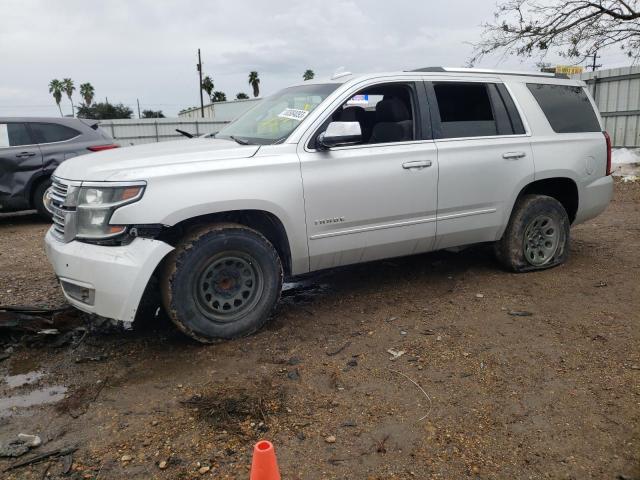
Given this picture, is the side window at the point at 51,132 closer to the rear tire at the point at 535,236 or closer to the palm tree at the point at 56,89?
the rear tire at the point at 535,236

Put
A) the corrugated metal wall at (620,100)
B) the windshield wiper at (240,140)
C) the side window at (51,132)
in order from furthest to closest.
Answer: the corrugated metal wall at (620,100)
the side window at (51,132)
the windshield wiper at (240,140)

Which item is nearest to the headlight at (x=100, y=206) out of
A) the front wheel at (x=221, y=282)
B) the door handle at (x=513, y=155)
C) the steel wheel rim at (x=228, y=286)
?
the front wheel at (x=221, y=282)

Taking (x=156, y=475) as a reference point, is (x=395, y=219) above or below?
above

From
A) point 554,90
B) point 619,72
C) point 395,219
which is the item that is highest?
point 619,72

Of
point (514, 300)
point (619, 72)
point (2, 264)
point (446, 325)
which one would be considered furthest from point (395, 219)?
point (619, 72)

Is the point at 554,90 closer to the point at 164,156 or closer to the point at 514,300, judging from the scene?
the point at 514,300

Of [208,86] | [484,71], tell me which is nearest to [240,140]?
[484,71]

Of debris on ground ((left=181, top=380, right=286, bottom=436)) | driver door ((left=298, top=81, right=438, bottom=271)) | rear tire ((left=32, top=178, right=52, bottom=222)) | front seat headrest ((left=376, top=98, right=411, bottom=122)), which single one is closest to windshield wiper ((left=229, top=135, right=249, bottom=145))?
driver door ((left=298, top=81, right=438, bottom=271))

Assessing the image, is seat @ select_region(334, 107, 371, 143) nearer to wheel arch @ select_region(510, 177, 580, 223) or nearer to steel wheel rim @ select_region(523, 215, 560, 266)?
wheel arch @ select_region(510, 177, 580, 223)

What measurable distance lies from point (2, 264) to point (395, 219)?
475 centimetres

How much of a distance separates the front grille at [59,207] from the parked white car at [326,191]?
0.07ft

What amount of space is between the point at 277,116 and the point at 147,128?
63.1ft

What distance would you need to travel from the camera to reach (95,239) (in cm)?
349

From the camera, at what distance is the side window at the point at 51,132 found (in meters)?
9.02
